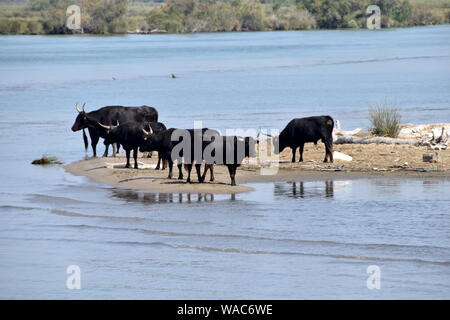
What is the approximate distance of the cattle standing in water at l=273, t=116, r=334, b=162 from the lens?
21.0 meters

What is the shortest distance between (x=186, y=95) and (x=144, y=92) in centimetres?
264

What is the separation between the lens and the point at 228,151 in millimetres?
18641

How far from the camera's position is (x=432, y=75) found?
5122 cm

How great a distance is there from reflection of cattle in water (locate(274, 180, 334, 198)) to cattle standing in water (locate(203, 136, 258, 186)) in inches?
37.3

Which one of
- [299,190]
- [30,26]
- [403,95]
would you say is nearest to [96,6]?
[30,26]

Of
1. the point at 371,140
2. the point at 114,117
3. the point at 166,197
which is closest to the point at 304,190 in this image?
the point at 166,197

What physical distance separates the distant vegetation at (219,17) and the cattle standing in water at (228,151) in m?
92.4

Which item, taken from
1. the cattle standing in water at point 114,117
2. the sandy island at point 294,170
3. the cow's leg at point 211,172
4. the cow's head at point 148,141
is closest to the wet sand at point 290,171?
the sandy island at point 294,170

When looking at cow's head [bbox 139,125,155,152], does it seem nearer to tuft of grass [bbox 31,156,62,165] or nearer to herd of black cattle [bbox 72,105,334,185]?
herd of black cattle [bbox 72,105,334,185]

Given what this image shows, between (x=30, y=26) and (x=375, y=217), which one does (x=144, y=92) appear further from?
(x=30, y=26)

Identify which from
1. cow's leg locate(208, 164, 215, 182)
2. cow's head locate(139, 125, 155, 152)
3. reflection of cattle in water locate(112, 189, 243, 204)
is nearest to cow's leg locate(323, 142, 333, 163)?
cow's leg locate(208, 164, 215, 182)

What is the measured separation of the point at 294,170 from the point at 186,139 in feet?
9.41

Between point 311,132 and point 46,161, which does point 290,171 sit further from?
point 46,161

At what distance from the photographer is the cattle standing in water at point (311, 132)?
21.0 meters
